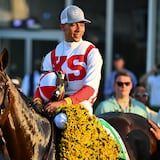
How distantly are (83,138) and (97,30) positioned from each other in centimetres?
1077

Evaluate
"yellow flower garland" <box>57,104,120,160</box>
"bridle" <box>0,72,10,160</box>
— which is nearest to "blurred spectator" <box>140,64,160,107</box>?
"yellow flower garland" <box>57,104,120,160</box>

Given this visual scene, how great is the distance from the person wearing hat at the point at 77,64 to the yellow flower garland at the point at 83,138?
0.48 ft

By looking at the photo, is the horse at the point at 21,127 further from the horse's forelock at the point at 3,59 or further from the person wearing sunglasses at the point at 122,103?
the person wearing sunglasses at the point at 122,103

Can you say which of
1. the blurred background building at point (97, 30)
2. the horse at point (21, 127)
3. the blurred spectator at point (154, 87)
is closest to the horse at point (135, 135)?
the horse at point (21, 127)

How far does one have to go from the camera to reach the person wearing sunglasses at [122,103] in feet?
26.5

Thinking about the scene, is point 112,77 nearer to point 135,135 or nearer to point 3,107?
point 135,135

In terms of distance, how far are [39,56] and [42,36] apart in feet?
1.78

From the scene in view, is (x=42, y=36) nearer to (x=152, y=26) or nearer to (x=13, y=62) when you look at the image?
(x=13, y=62)

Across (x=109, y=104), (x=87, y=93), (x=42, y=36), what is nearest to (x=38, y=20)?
(x=42, y=36)

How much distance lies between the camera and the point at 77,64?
5.79 metres

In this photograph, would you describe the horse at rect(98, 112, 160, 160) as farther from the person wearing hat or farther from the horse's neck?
the horse's neck

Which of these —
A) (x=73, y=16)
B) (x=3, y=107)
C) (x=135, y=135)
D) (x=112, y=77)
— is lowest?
(x=112, y=77)

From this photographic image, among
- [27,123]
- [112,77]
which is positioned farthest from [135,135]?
[112,77]

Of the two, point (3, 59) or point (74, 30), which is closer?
point (3, 59)
